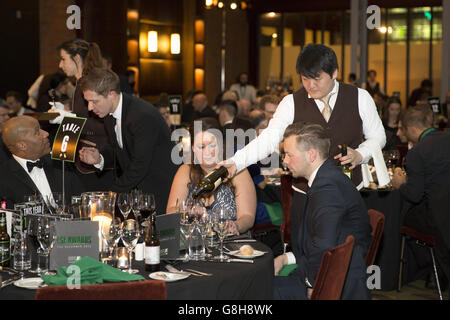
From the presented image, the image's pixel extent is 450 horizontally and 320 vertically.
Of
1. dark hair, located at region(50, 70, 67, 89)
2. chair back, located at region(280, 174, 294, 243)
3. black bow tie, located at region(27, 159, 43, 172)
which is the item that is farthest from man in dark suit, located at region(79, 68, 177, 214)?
dark hair, located at region(50, 70, 67, 89)

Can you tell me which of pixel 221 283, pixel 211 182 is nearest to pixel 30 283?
pixel 221 283

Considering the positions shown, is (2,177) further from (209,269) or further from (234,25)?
(234,25)

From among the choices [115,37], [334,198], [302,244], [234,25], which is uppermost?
[234,25]

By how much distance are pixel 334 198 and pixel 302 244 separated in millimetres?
284

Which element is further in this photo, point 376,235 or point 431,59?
point 431,59

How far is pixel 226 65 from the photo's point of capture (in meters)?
17.0

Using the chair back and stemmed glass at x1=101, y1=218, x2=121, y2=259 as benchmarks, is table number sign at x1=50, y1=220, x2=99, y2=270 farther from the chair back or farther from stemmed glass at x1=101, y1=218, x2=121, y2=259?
the chair back

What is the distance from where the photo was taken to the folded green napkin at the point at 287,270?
307cm

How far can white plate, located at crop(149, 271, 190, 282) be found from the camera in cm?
237

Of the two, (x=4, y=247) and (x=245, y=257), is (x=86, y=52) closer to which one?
(x=4, y=247)

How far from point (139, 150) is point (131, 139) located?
11 centimetres

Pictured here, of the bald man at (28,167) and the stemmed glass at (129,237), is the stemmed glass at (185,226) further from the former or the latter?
the bald man at (28,167)

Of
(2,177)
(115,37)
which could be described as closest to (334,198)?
(2,177)

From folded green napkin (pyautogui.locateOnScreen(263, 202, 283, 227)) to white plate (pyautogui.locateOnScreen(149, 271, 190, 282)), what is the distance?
307 cm
